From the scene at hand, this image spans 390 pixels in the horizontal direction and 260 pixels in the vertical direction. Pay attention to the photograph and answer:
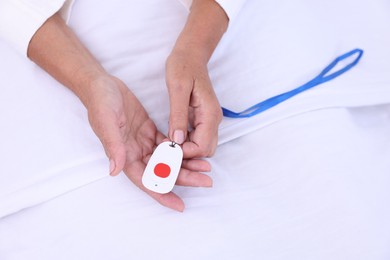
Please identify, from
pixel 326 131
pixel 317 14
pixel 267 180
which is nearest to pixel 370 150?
pixel 326 131

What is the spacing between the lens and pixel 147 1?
1.06m

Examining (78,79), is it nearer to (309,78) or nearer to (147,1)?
(147,1)

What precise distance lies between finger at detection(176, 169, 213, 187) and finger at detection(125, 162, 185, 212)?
1.1 inches

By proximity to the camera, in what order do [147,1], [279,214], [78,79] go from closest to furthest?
[279,214] < [78,79] < [147,1]

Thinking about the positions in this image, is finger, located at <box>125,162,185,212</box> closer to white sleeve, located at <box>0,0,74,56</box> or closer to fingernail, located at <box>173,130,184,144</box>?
fingernail, located at <box>173,130,184,144</box>

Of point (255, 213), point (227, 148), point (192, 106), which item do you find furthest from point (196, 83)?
point (255, 213)

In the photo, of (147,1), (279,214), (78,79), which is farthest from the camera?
(147,1)

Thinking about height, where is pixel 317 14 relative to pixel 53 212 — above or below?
above

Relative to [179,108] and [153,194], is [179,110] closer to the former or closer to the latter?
Result: [179,108]

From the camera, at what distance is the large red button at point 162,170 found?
0.80 metres

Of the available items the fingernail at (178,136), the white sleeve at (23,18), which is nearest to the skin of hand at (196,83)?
the fingernail at (178,136)

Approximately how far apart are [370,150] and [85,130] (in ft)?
1.75

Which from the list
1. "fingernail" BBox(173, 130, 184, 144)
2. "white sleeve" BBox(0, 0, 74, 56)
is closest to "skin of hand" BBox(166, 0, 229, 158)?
"fingernail" BBox(173, 130, 184, 144)

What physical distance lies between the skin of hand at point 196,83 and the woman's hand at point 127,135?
0.15 ft
